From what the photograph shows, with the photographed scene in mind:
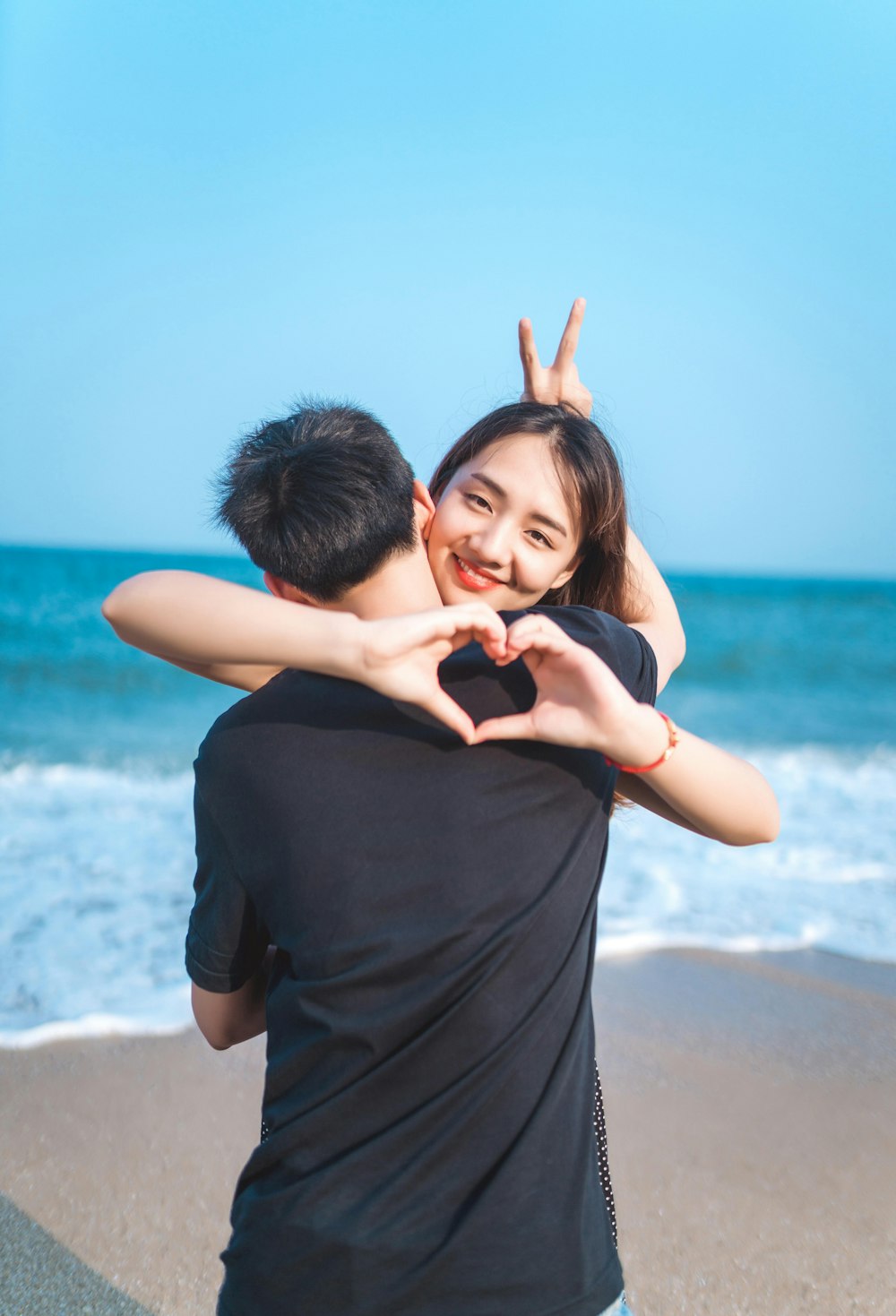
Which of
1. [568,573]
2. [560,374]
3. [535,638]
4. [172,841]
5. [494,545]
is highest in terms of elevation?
[560,374]

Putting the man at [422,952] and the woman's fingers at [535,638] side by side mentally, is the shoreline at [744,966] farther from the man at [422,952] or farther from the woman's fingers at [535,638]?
the woman's fingers at [535,638]

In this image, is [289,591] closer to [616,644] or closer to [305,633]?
[305,633]

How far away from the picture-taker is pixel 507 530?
6.72 ft

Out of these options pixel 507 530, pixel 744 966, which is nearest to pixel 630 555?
pixel 507 530

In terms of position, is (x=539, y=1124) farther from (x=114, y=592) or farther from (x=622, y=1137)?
(x=622, y=1137)

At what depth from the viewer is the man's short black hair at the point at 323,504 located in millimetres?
1404

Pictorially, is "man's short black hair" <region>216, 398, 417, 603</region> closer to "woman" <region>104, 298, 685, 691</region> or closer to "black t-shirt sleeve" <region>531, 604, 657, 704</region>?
"black t-shirt sleeve" <region>531, 604, 657, 704</region>

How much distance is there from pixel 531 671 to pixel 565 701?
69 millimetres

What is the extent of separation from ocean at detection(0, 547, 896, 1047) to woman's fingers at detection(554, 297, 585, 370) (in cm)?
111

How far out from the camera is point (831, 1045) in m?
4.33

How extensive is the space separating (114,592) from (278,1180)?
0.76m

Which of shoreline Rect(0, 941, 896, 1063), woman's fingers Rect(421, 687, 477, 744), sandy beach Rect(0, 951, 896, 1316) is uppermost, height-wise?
woman's fingers Rect(421, 687, 477, 744)

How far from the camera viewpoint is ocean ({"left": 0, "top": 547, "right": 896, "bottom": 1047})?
4.77 m

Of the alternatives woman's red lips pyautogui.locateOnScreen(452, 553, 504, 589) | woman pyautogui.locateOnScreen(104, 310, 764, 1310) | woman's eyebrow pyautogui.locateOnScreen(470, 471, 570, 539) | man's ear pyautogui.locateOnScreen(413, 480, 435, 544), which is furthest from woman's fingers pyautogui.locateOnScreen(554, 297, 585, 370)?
man's ear pyautogui.locateOnScreen(413, 480, 435, 544)
